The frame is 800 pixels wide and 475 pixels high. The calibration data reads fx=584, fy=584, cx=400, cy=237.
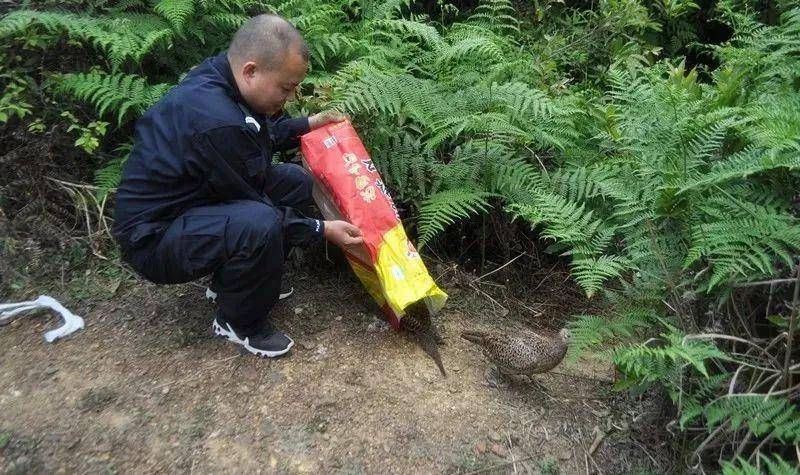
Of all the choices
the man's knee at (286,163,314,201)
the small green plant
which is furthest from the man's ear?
the small green plant

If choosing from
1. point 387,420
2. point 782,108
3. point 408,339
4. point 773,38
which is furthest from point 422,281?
point 773,38

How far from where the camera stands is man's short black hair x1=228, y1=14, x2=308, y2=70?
2.59 metres

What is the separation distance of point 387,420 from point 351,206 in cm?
104

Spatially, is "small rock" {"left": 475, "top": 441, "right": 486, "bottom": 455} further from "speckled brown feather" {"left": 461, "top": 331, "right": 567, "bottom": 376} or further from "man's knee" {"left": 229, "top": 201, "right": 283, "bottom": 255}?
"man's knee" {"left": 229, "top": 201, "right": 283, "bottom": 255}

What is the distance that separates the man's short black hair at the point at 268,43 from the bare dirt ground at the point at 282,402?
4.37 ft

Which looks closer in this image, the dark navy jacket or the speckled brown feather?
the dark navy jacket

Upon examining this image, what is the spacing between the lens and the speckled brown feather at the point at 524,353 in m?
2.75

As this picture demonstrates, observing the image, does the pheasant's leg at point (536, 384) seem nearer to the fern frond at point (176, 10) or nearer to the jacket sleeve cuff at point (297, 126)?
the jacket sleeve cuff at point (297, 126)

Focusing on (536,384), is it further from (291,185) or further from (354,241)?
(291,185)

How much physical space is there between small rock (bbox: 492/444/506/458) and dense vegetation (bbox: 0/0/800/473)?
1.98 feet

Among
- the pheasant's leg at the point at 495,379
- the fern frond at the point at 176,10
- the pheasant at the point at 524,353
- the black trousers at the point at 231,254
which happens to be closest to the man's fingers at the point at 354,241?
the black trousers at the point at 231,254

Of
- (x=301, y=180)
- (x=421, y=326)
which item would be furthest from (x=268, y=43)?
(x=421, y=326)

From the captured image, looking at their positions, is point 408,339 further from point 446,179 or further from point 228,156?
point 228,156

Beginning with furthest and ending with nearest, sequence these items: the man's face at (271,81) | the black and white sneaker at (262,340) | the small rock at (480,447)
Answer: the black and white sneaker at (262,340), the man's face at (271,81), the small rock at (480,447)
